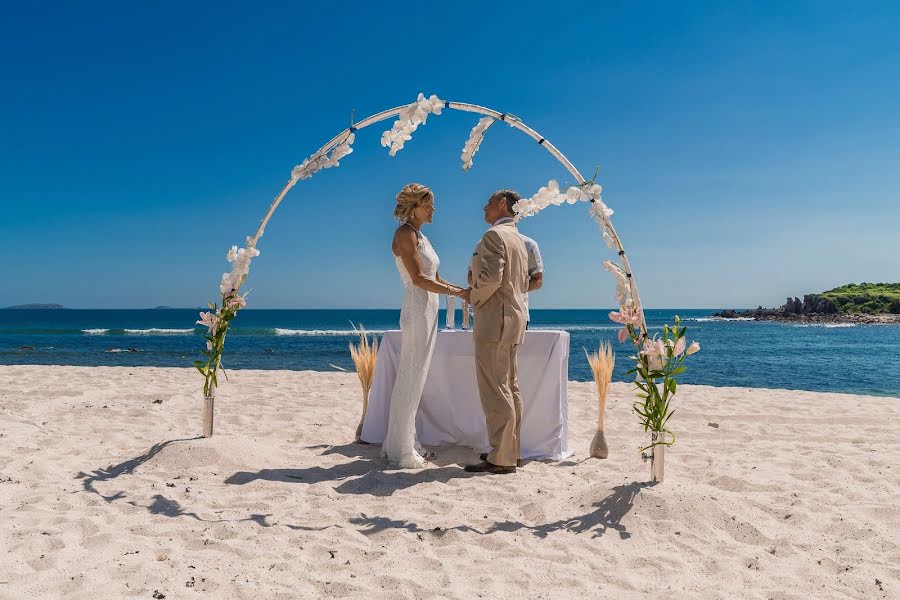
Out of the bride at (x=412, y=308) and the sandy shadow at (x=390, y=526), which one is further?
the bride at (x=412, y=308)

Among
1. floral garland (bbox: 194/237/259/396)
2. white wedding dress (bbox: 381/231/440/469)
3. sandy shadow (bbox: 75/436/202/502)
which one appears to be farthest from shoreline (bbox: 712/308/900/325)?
sandy shadow (bbox: 75/436/202/502)

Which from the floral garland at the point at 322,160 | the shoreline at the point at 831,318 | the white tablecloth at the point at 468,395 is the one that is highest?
the floral garland at the point at 322,160

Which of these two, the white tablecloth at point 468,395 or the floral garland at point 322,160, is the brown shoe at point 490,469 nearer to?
the white tablecloth at point 468,395

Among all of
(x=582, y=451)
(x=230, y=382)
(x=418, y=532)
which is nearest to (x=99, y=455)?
(x=418, y=532)

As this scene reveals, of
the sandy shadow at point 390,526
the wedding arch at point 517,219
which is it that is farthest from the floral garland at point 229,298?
the sandy shadow at point 390,526

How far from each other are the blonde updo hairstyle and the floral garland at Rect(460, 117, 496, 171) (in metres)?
0.87

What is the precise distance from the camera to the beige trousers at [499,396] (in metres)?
4.30

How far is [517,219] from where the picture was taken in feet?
15.4

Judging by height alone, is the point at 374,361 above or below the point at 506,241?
below

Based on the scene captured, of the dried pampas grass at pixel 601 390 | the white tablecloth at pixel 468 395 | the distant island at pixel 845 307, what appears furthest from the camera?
the distant island at pixel 845 307

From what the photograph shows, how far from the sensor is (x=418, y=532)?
3.30 meters

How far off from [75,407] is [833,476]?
7.16 meters

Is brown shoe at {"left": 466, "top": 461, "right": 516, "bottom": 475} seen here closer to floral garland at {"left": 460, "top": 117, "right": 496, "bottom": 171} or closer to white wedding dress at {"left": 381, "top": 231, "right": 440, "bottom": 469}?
white wedding dress at {"left": 381, "top": 231, "right": 440, "bottom": 469}

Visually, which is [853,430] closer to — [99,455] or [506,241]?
[506,241]
